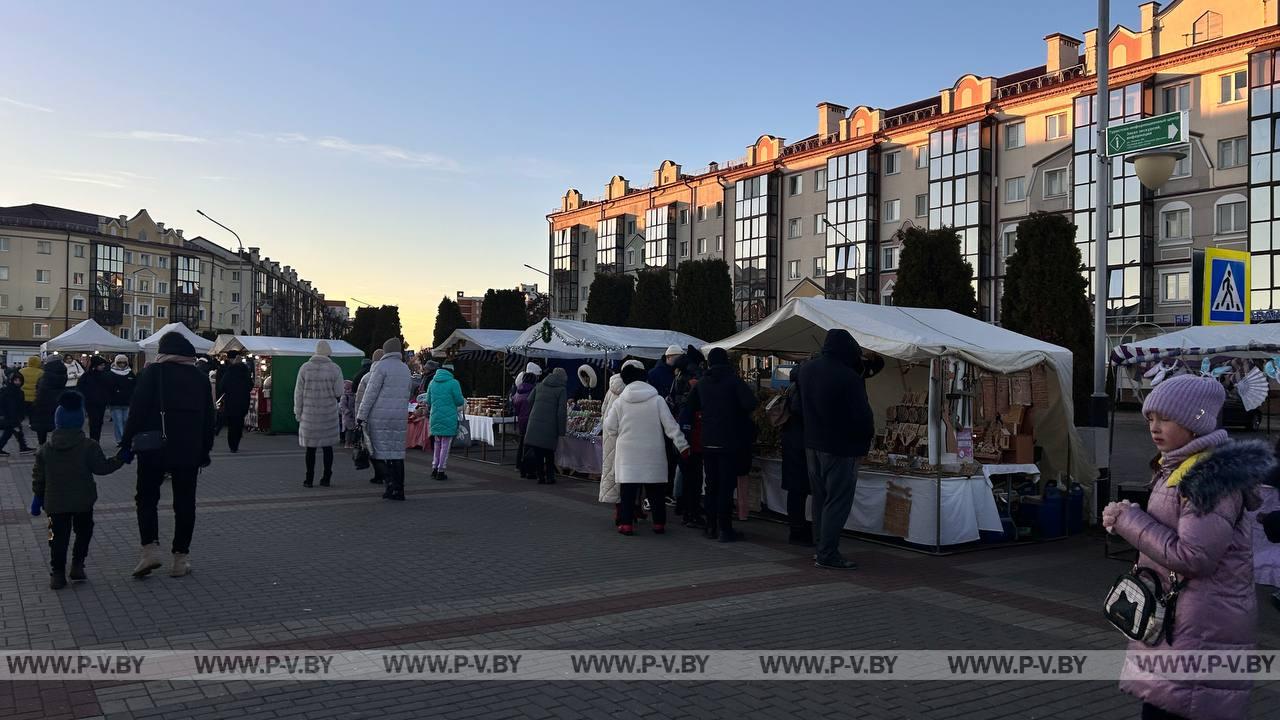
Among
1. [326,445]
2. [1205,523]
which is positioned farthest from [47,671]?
[326,445]

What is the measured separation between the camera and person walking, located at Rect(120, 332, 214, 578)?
725cm

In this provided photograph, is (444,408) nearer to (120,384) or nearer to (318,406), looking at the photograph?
(318,406)

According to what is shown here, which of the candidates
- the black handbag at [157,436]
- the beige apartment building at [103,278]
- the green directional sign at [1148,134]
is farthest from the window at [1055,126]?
the beige apartment building at [103,278]

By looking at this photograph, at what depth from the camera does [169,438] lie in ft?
23.9

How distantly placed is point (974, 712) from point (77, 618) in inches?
221

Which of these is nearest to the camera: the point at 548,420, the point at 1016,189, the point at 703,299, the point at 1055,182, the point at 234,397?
the point at 548,420

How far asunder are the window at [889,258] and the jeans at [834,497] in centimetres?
4746

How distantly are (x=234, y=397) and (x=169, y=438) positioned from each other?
12715 millimetres

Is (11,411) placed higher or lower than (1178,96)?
lower

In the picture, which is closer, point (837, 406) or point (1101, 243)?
point (837, 406)

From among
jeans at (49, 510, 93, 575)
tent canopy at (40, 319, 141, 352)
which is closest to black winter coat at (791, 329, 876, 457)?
jeans at (49, 510, 93, 575)

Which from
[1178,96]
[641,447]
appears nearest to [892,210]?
[1178,96]

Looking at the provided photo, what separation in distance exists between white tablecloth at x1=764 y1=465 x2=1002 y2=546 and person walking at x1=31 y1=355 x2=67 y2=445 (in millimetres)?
14177

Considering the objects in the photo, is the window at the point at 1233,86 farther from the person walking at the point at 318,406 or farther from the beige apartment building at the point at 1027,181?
the person walking at the point at 318,406
